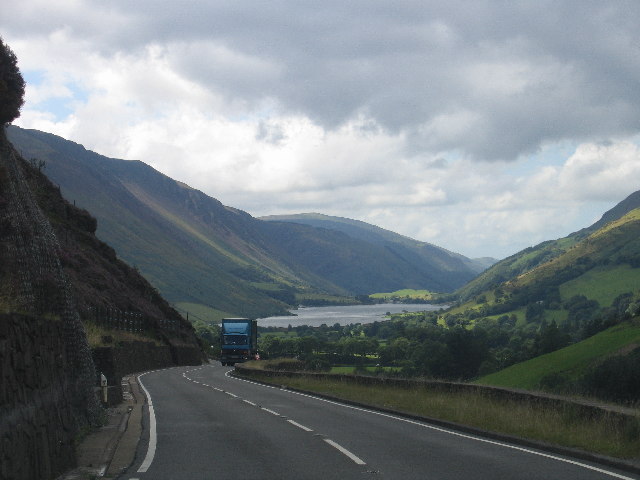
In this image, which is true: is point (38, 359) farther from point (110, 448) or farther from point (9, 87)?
point (9, 87)

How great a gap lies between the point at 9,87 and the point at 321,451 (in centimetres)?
2987

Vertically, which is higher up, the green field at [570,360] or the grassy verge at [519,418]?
the grassy verge at [519,418]

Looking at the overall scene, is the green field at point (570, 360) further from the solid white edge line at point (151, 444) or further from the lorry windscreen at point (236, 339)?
the solid white edge line at point (151, 444)

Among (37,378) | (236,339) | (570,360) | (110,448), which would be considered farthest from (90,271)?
(37,378)

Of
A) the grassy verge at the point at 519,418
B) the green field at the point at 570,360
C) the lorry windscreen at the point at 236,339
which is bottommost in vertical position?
the green field at the point at 570,360

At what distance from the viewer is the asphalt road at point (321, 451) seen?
43.7ft

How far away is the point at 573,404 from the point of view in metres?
19.0

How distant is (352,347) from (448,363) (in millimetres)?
Answer: 30767

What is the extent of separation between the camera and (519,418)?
65.7ft

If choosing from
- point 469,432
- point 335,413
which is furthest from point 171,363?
point 469,432

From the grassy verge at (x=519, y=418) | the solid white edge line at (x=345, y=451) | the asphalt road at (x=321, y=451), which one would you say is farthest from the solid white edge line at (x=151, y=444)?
the grassy verge at (x=519, y=418)

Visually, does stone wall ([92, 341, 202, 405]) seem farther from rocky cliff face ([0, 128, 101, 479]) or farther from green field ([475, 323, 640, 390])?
green field ([475, 323, 640, 390])

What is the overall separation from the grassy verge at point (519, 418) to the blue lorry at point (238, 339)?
155 feet

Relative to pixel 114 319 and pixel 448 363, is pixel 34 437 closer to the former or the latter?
pixel 114 319
